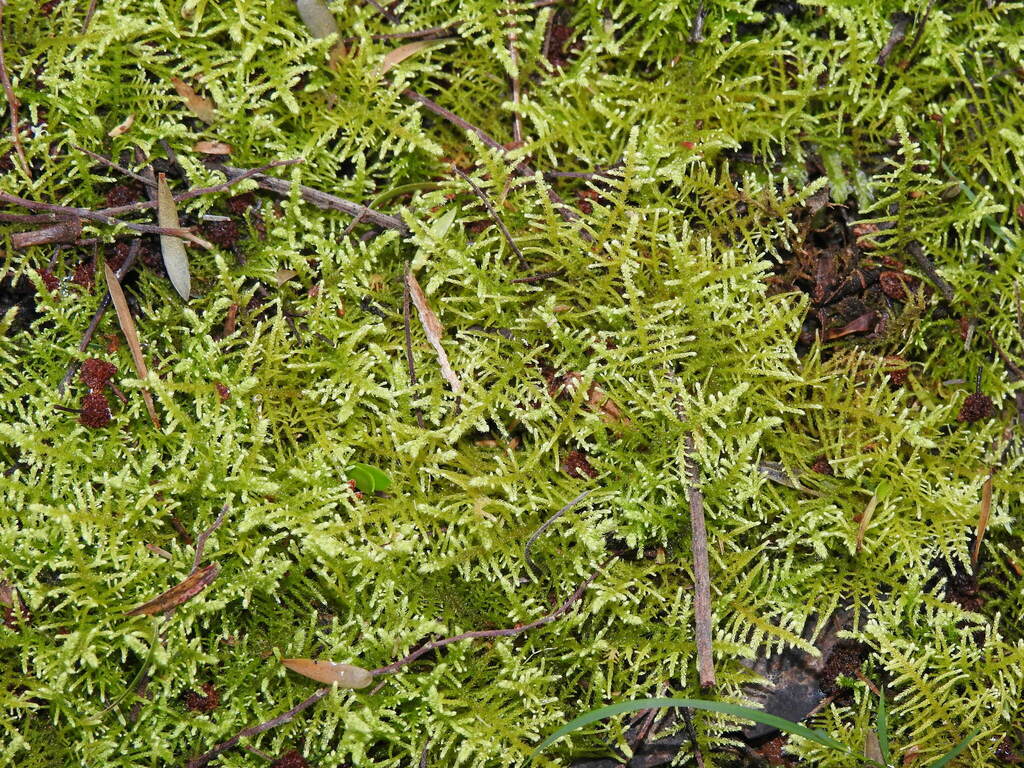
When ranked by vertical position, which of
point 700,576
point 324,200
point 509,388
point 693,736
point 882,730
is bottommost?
point 693,736

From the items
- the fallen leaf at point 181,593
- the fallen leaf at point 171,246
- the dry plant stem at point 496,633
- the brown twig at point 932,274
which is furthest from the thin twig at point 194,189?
the brown twig at point 932,274

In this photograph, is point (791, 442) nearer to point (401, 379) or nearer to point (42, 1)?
point (401, 379)

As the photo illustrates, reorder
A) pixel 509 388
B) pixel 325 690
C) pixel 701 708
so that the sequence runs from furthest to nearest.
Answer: pixel 509 388 → pixel 325 690 → pixel 701 708

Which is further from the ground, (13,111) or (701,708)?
(13,111)

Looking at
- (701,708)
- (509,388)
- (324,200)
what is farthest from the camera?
(324,200)

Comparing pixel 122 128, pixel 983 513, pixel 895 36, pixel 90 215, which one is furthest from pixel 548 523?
pixel 895 36

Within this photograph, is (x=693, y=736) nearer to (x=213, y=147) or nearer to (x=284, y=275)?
(x=284, y=275)

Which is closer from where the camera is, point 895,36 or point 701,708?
point 701,708

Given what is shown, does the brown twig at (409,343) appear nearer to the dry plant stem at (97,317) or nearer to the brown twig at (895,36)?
the dry plant stem at (97,317)
